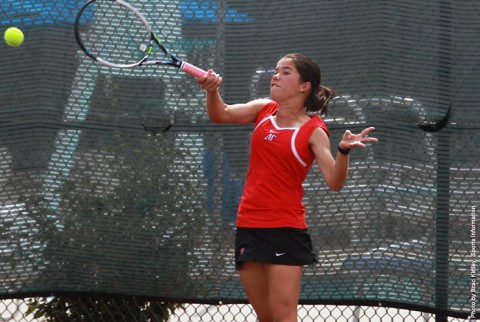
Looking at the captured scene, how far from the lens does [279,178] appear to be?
4.08m

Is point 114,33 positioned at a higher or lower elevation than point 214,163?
higher

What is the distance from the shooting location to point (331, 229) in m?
5.08

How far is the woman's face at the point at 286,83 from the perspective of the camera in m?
4.21

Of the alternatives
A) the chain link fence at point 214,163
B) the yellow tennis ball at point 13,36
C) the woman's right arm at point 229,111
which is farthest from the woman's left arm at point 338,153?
the yellow tennis ball at point 13,36

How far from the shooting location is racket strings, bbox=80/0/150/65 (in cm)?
522

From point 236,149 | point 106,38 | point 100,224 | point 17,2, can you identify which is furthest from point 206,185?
point 17,2

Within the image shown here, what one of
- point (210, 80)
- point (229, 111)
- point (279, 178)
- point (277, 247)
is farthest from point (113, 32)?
point (277, 247)

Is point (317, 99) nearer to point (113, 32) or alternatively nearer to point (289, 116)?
point (289, 116)

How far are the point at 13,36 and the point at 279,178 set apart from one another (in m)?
1.80

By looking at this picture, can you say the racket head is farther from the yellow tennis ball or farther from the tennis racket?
the yellow tennis ball

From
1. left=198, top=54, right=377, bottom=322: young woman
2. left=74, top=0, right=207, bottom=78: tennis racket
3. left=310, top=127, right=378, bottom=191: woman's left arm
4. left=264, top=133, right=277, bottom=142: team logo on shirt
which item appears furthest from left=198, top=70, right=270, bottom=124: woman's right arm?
left=74, top=0, right=207, bottom=78: tennis racket

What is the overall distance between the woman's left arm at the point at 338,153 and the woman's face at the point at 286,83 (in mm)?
241

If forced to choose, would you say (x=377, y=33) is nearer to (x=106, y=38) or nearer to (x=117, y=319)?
(x=106, y=38)
